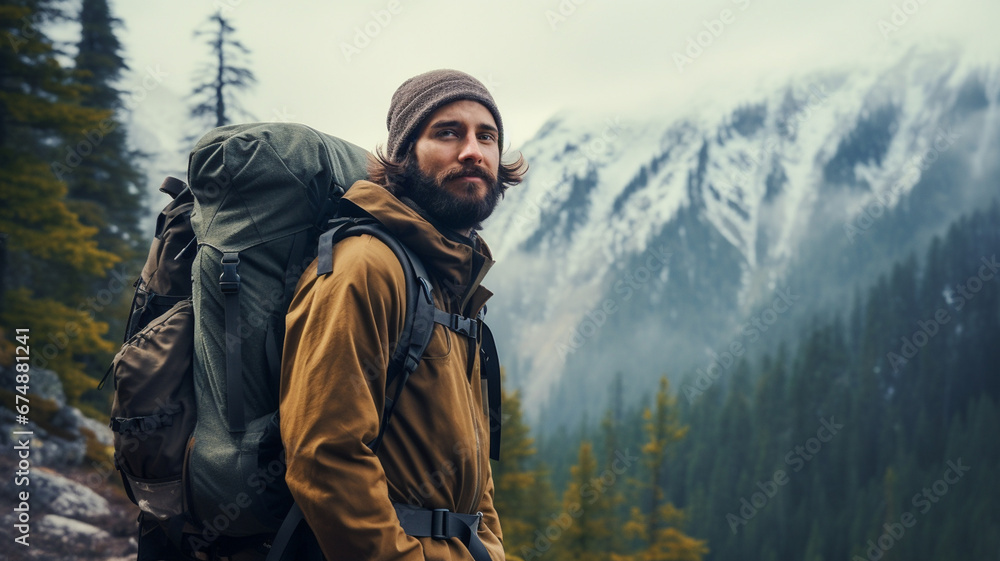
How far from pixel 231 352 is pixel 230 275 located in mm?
261

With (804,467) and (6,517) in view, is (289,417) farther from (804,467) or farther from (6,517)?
(804,467)

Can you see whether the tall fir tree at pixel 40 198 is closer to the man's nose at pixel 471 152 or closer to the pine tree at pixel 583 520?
the man's nose at pixel 471 152

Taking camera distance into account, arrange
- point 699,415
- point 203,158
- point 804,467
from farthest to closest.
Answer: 1. point 699,415
2. point 804,467
3. point 203,158

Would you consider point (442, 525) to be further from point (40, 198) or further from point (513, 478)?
point (513, 478)

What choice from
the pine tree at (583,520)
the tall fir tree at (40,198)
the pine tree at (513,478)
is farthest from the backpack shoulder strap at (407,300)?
the pine tree at (583,520)

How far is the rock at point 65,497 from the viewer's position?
8.88m

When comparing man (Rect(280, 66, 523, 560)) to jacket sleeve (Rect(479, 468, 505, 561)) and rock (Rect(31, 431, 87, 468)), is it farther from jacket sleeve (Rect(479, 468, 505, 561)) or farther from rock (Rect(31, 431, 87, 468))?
rock (Rect(31, 431, 87, 468))

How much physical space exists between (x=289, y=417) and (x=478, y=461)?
0.77m

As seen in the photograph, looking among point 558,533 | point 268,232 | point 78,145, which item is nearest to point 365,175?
point 268,232

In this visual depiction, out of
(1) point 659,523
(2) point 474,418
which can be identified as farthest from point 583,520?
(2) point 474,418

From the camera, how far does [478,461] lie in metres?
2.69

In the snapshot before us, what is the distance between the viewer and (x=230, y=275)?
243 centimetres

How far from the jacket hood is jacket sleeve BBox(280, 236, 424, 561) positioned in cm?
23
